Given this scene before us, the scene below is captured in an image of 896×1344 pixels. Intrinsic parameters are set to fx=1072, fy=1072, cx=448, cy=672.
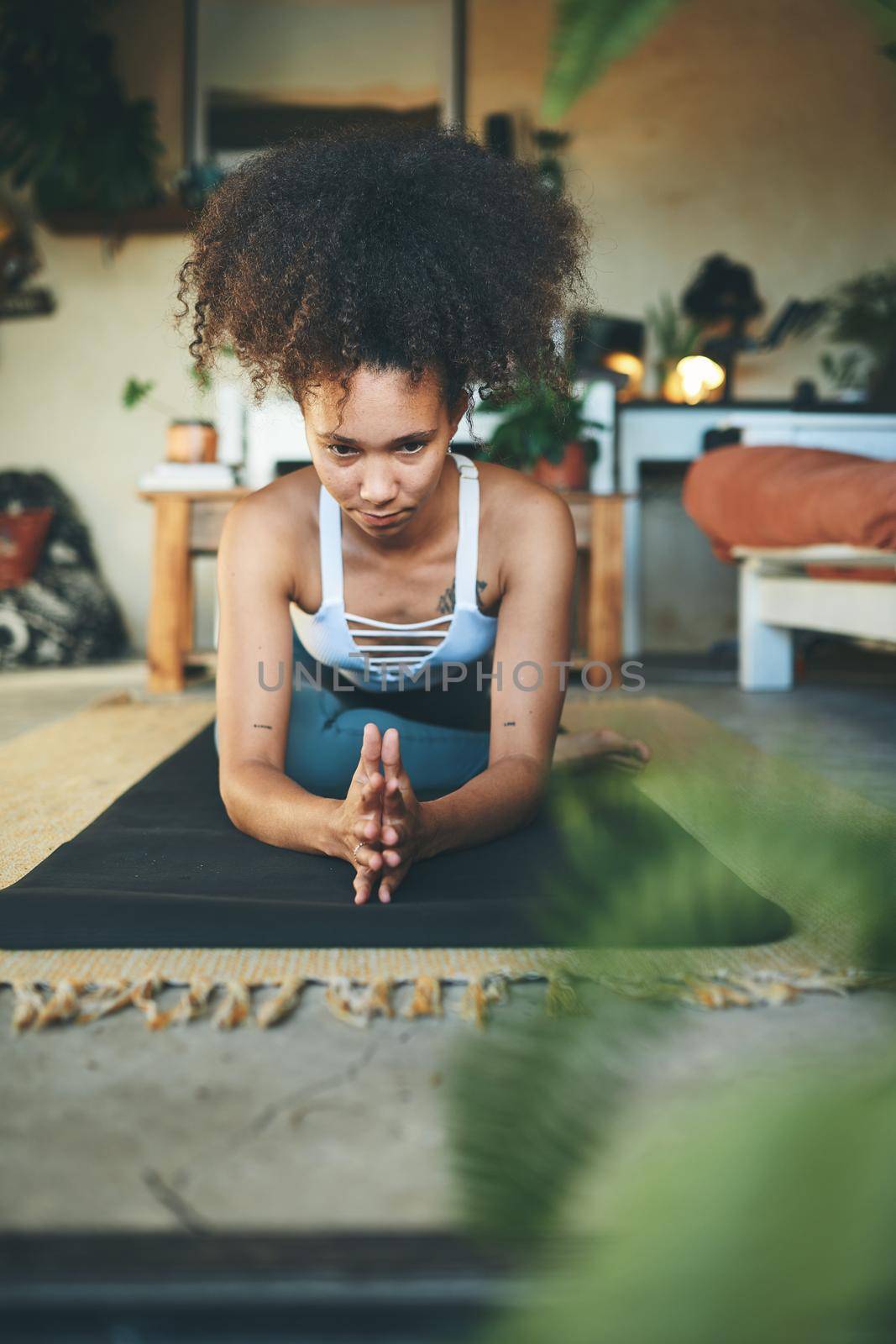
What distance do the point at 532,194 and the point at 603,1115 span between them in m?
1.28

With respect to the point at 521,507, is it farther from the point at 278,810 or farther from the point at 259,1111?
the point at 259,1111

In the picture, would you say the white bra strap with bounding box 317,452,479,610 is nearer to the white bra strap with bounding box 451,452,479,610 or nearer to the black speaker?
the white bra strap with bounding box 451,452,479,610

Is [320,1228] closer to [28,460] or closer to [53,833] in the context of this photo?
[53,833]

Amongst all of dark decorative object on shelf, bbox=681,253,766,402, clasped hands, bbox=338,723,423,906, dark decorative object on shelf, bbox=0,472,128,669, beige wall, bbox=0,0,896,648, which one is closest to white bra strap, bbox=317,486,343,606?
clasped hands, bbox=338,723,423,906

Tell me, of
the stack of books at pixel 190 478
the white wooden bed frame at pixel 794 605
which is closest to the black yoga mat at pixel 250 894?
the white wooden bed frame at pixel 794 605

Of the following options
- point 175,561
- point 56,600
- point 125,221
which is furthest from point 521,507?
point 125,221

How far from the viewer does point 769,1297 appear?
0.54 feet

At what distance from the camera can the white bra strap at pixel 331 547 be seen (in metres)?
1.37

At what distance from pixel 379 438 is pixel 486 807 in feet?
1.36

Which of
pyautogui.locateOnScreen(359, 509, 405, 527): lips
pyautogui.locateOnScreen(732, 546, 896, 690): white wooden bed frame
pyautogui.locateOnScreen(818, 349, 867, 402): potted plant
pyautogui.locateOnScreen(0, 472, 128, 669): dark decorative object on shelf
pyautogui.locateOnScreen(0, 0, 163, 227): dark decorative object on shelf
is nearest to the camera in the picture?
pyautogui.locateOnScreen(359, 509, 405, 527): lips

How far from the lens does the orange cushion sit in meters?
2.00

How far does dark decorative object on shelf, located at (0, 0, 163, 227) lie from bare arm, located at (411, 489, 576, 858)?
10.4 feet

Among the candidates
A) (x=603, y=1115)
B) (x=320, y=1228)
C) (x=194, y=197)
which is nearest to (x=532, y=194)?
(x=320, y=1228)

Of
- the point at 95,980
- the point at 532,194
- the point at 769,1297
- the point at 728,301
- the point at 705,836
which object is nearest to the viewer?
the point at 769,1297
